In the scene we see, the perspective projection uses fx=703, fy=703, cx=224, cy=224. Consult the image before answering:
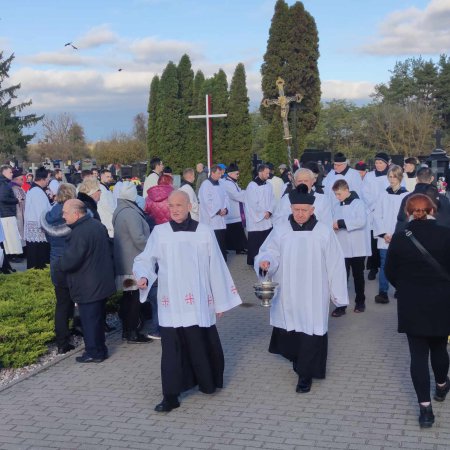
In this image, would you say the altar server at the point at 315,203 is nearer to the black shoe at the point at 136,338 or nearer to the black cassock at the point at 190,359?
the black shoe at the point at 136,338

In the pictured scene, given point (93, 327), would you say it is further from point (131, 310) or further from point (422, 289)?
point (422, 289)

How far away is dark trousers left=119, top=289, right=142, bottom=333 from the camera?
7996mm

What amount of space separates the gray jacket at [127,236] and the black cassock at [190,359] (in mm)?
1966

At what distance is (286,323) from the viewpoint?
→ 633 centimetres

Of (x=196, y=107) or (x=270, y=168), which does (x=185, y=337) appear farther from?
(x=196, y=107)

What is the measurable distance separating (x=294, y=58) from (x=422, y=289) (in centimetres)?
3156

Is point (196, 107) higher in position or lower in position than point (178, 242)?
higher

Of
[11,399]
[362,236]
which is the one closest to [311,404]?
[11,399]

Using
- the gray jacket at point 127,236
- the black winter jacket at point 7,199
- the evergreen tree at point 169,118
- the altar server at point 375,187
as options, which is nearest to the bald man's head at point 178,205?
the gray jacket at point 127,236

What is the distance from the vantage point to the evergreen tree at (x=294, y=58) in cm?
3500

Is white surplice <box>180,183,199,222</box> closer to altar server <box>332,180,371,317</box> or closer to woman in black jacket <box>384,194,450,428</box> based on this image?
altar server <box>332,180,371,317</box>

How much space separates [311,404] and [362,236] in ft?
12.8

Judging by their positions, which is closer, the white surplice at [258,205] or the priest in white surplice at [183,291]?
the priest in white surplice at [183,291]

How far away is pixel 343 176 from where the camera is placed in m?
12.0
